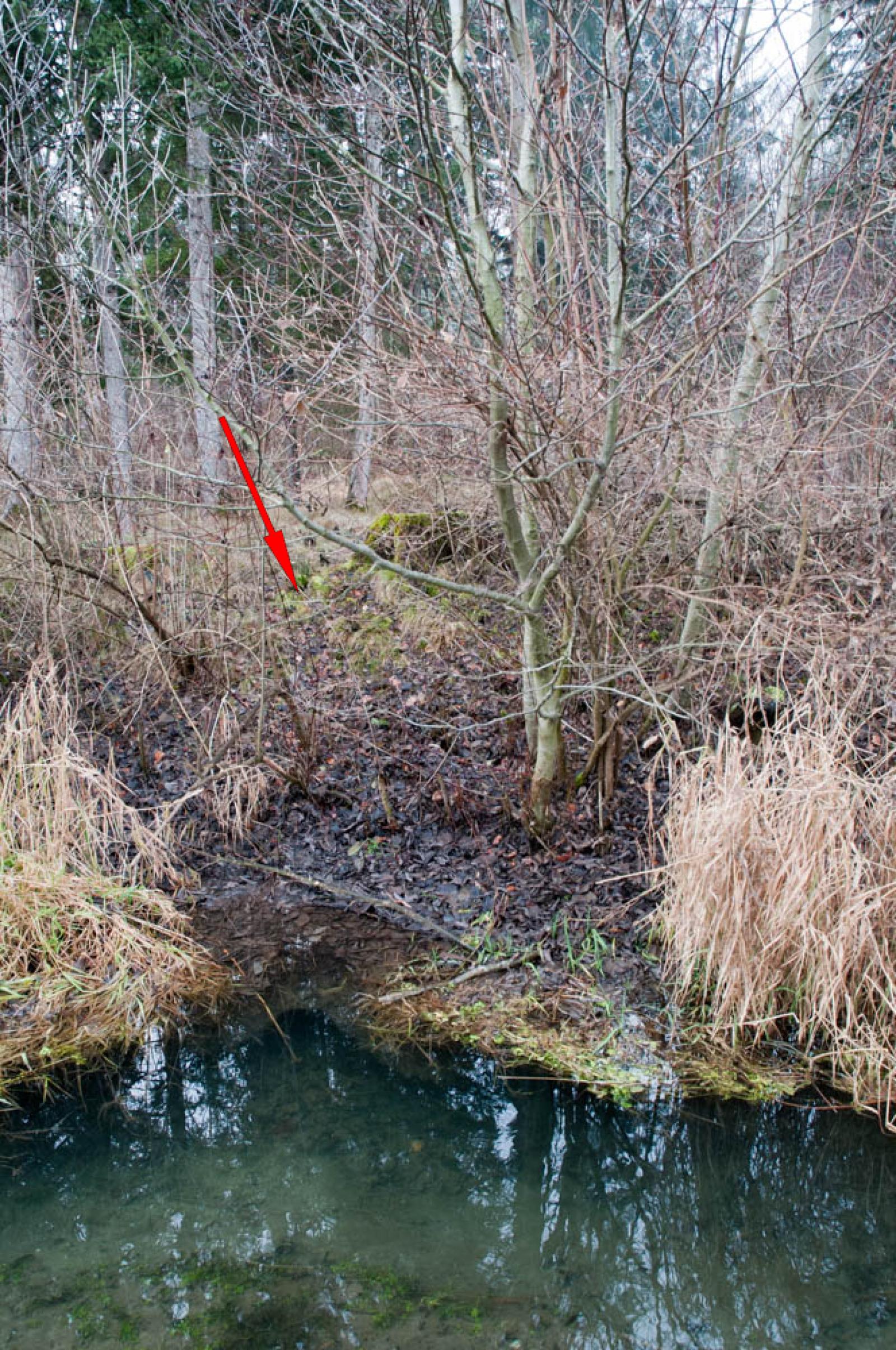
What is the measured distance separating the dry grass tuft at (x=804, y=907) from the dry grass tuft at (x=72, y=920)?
2.44 meters

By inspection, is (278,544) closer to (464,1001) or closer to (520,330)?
(520,330)

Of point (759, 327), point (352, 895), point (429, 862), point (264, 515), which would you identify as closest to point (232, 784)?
point (352, 895)

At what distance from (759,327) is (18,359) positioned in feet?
16.0

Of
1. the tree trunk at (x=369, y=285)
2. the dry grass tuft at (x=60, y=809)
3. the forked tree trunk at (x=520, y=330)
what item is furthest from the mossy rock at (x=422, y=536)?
the dry grass tuft at (x=60, y=809)

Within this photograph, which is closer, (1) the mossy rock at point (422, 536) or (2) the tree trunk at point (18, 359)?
(2) the tree trunk at point (18, 359)

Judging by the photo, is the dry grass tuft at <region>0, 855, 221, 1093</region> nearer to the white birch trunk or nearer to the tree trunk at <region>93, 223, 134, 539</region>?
the tree trunk at <region>93, 223, 134, 539</region>

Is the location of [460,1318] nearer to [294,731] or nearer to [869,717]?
[869,717]

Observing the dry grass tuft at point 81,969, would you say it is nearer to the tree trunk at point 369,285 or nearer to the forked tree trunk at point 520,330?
the forked tree trunk at point 520,330

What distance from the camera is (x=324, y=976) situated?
490 centimetres

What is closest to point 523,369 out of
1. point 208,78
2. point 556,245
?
point 556,245

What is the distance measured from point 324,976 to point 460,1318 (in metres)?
2.11

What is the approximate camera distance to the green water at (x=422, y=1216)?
9.76 ft

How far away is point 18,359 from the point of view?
21.6 feet

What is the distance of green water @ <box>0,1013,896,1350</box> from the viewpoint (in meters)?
2.97
